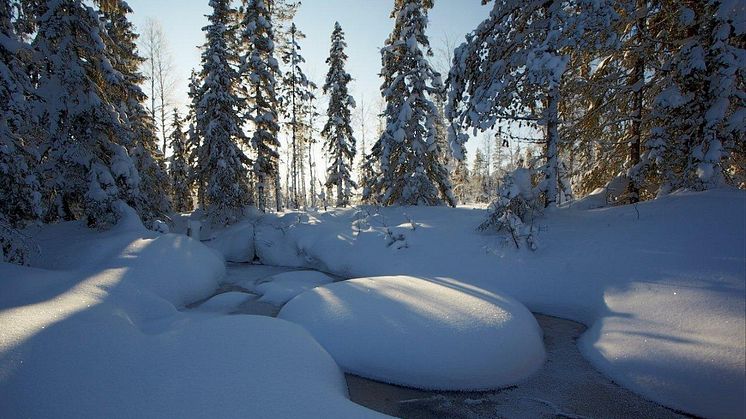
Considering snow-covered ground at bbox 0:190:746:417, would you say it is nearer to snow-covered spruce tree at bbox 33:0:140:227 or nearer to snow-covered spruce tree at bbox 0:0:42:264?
snow-covered spruce tree at bbox 0:0:42:264

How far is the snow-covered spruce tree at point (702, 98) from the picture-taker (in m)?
5.92

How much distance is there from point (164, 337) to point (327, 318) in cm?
215

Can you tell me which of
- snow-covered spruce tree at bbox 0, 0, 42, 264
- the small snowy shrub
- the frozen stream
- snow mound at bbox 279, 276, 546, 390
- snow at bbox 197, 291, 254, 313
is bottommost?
the frozen stream

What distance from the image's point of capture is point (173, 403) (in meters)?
3.09

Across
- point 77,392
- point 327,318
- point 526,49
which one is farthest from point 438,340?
point 526,49

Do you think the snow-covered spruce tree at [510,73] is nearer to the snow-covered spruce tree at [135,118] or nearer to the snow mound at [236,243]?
the snow mound at [236,243]

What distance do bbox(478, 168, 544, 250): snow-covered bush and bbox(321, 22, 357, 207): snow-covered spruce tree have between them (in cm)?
1385

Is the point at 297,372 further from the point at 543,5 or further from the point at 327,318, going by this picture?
the point at 543,5

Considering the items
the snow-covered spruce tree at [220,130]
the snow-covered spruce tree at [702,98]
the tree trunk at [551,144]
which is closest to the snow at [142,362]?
the tree trunk at [551,144]

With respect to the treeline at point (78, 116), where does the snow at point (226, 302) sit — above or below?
below

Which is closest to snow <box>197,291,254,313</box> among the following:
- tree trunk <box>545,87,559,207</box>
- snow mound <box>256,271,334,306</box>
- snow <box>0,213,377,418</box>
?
snow mound <box>256,271,334,306</box>

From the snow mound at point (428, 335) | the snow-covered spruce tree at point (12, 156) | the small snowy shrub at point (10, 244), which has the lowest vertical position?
the snow mound at point (428, 335)

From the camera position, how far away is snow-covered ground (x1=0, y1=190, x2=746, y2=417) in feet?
10.6

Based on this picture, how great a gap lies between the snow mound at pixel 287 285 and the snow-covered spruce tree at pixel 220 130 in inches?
283
